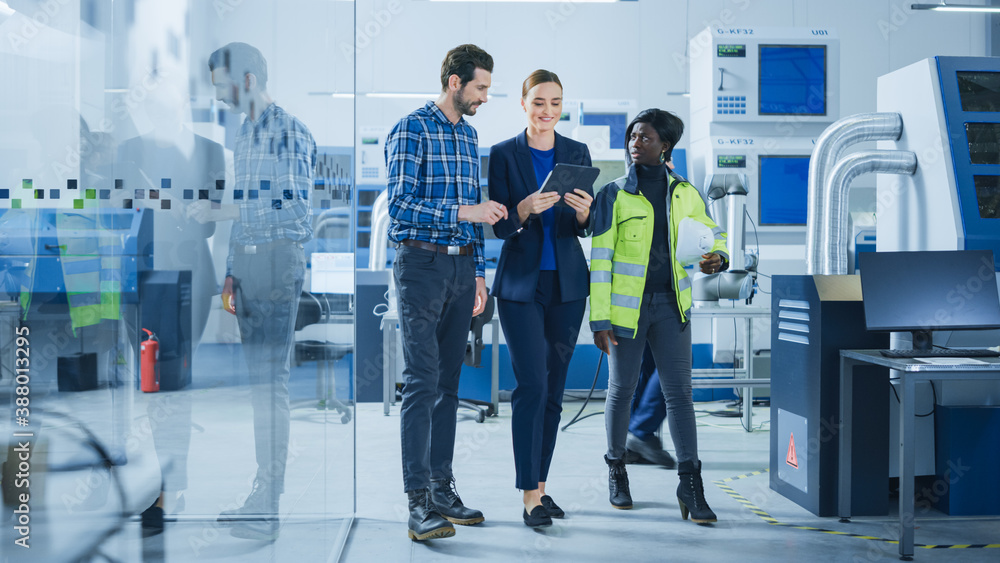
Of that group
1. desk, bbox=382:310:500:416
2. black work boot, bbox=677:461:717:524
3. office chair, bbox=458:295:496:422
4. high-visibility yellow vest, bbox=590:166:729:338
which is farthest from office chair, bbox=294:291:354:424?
desk, bbox=382:310:500:416

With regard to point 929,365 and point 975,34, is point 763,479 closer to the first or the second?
point 929,365

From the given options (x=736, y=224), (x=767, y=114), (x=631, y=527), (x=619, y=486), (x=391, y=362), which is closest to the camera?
(x=631, y=527)

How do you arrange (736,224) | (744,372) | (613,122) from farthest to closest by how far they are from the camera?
(613,122) < (736,224) < (744,372)

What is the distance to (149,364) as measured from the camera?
131 cm

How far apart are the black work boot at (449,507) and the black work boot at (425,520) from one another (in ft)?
0.58

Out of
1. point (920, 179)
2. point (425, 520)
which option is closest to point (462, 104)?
point (425, 520)

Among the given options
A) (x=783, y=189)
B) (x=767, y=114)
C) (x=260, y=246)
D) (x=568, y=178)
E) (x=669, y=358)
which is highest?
(x=767, y=114)

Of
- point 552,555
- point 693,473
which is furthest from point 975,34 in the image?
point 552,555

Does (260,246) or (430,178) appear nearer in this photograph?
(260,246)

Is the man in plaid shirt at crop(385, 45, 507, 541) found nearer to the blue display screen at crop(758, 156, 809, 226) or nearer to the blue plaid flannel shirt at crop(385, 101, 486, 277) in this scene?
the blue plaid flannel shirt at crop(385, 101, 486, 277)

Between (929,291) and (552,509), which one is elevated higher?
(929,291)

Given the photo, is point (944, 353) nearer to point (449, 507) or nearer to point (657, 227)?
point (657, 227)

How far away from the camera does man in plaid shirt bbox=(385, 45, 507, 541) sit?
2326mm

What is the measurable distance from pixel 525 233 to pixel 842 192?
151 centimetres
